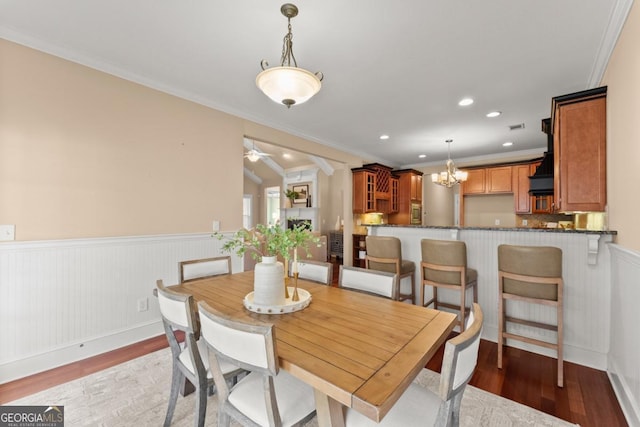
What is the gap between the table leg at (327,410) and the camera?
102cm

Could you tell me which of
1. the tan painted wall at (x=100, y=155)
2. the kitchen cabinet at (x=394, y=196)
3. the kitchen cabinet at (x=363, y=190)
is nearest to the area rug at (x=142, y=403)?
the tan painted wall at (x=100, y=155)

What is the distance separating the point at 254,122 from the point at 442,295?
10.8 ft

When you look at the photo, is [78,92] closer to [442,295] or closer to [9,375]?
[9,375]

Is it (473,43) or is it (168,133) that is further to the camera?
(168,133)

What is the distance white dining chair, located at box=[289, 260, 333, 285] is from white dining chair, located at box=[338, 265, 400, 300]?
0.11 metres

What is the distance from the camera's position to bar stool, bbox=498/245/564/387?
2152 mm

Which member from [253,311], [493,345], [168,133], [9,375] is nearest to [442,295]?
[493,345]

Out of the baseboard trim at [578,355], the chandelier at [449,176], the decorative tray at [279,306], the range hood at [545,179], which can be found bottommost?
the baseboard trim at [578,355]

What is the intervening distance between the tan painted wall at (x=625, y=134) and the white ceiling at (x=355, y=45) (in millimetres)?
180

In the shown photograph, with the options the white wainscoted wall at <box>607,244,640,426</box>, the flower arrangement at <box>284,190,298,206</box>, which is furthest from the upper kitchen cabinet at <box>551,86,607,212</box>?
the flower arrangement at <box>284,190,298,206</box>

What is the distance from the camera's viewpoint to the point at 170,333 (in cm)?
159

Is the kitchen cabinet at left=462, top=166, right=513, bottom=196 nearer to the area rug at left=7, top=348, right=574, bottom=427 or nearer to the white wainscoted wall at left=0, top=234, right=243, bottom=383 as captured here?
the area rug at left=7, top=348, right=574, bottom=427

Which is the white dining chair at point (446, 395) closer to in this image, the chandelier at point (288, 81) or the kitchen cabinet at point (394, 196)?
the chandelier at point (288, 81)

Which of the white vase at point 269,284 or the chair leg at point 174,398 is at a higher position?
the white vase at point 269,284
